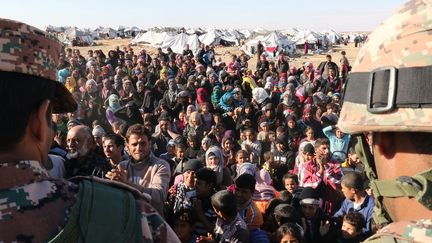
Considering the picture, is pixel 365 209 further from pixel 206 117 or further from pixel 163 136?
pixel 206 117

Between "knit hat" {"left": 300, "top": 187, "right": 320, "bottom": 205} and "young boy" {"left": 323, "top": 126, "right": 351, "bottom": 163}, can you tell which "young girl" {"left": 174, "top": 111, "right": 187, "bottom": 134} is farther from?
"knit hat" {"left": 300, "top": 187, "right": 320, "bottom": 205}

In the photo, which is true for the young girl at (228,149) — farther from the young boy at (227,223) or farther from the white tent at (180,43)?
the white tent at (180,43)

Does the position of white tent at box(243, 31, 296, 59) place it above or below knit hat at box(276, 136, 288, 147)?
above

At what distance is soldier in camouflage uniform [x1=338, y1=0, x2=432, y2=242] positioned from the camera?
114cm

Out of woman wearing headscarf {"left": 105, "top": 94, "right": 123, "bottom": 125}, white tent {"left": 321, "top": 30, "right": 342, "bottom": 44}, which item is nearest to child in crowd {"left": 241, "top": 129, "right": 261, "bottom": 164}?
woman wearing headscarf {"left": 105, "top": 94, "right": 123, "bottom": 125}

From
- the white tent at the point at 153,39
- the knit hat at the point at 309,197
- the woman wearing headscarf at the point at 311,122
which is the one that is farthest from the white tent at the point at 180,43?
the knit hat at the point at 309,197

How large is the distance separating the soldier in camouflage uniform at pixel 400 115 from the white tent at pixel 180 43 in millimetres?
32660

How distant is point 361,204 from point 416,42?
3541 mm

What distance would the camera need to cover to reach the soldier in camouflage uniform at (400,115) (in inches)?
44.8

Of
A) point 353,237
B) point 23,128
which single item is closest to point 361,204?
point 353,237

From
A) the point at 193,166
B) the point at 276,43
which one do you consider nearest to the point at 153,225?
the point at 193,166

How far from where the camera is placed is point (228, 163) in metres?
6.51

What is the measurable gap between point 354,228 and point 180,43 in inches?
1279

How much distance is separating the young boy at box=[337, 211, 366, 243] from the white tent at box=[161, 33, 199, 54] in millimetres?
30202
